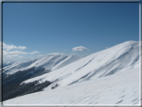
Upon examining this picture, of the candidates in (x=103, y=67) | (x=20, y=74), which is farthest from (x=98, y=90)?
(x=20, y=74)

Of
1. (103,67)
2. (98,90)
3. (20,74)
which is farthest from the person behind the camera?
(20,74)

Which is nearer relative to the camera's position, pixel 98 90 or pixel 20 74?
pixel 98 90

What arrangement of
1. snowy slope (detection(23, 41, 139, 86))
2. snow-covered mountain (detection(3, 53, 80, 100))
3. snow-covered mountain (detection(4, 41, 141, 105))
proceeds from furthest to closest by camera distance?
snow-covered mountain (detection(3, 53, 80, 100)), snowy slope (detection(23, 41, 139, 86)), snow-covered mountain (detection(4, 41, 141, 105))

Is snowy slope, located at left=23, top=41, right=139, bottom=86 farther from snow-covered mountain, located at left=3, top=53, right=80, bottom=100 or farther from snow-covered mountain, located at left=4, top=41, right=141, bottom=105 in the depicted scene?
snow-covered mountain, located at left=3, top=53, right=80, bottom=100

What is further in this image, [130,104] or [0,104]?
[0,104]

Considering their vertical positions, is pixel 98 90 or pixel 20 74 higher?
pixel 20 74

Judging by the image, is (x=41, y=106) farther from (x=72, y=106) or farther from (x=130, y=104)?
(x=130, y=104)

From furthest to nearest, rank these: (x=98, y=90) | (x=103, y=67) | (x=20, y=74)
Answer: (x=20, y=74), (x=103, y=67), (x=98, y=90)

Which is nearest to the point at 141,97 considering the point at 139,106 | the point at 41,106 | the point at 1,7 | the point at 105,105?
the point at 139,106

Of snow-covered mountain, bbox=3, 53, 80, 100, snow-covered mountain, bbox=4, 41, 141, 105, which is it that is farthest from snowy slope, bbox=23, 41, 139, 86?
snow-covered mountain, bbox=3, 53, 80, 100

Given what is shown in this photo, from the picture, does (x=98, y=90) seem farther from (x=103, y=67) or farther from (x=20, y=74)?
(x=20, y=74)

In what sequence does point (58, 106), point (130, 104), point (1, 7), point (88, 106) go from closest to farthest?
point (130, 104) → point (1, 7) → point (88, 106) → point (58, 106)
